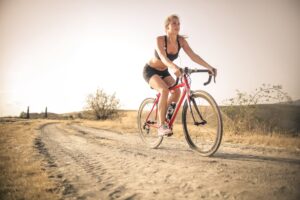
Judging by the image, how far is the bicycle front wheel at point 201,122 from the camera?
14.1 ft

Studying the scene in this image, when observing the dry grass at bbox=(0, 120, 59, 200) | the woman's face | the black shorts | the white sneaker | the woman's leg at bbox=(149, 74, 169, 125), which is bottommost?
the dry grass at bbox=(0, 120, 59, 200)

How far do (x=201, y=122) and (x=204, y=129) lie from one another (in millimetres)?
577

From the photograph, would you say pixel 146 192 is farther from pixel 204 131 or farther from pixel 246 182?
pixel 204 131

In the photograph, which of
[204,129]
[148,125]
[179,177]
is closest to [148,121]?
[148,125]

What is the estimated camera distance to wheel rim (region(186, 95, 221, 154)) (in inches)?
169

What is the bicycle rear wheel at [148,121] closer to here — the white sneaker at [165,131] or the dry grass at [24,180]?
the white sneaker at [165,131]

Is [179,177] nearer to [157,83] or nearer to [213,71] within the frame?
[213,71]

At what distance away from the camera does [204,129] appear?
16.7 ft

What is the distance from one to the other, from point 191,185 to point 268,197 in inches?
32.7

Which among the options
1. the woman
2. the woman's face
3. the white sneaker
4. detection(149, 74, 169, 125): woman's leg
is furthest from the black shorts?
the white sneaker

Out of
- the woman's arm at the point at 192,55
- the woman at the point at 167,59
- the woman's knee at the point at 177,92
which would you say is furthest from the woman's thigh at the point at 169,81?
the woman's arm at the point at 192,55

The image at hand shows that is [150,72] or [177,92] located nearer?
[177,92]

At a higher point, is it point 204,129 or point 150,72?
point 150,72

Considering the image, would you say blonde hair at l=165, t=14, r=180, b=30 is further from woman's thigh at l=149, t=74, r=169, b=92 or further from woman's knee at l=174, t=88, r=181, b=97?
woman's knee at l=174, t=88, r=181, b=97
